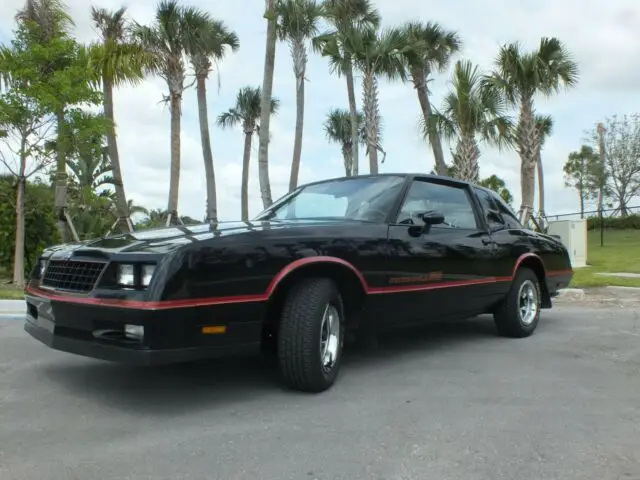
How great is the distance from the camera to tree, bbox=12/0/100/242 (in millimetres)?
10492

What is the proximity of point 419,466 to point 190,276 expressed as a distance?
1592 millimetres

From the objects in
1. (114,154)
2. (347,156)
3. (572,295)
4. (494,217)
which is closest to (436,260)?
(494,217)

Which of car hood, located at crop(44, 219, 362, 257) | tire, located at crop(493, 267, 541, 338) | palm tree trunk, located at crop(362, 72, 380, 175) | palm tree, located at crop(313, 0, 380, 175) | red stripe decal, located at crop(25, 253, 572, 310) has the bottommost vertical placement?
tire, located at crop(493, 267, 541, 338)

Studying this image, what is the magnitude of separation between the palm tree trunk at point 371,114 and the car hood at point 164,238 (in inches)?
617

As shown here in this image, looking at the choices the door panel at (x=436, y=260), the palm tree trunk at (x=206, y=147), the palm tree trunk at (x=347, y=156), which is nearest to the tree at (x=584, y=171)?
the palm tree trunk at (x=347, y=156)

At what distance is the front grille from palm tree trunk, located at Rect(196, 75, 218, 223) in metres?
15.9

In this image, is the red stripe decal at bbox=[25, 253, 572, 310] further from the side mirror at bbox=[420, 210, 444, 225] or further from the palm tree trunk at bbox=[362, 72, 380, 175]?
the palm tree trunk at bbox=[362, 72, 380, 175]

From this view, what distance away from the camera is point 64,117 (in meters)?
11.0

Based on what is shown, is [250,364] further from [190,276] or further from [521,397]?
[521,397]

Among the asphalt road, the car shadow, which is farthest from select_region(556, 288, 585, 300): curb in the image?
the car shadow

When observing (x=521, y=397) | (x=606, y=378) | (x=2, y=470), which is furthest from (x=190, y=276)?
(x=606, y=378)

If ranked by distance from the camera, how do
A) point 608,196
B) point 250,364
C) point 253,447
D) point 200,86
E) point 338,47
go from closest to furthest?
point 253,447 < point 250,364 < point 338,47 < point 200,86 < point 608,196

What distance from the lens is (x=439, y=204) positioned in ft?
18.2

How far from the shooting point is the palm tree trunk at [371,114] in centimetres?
1964
